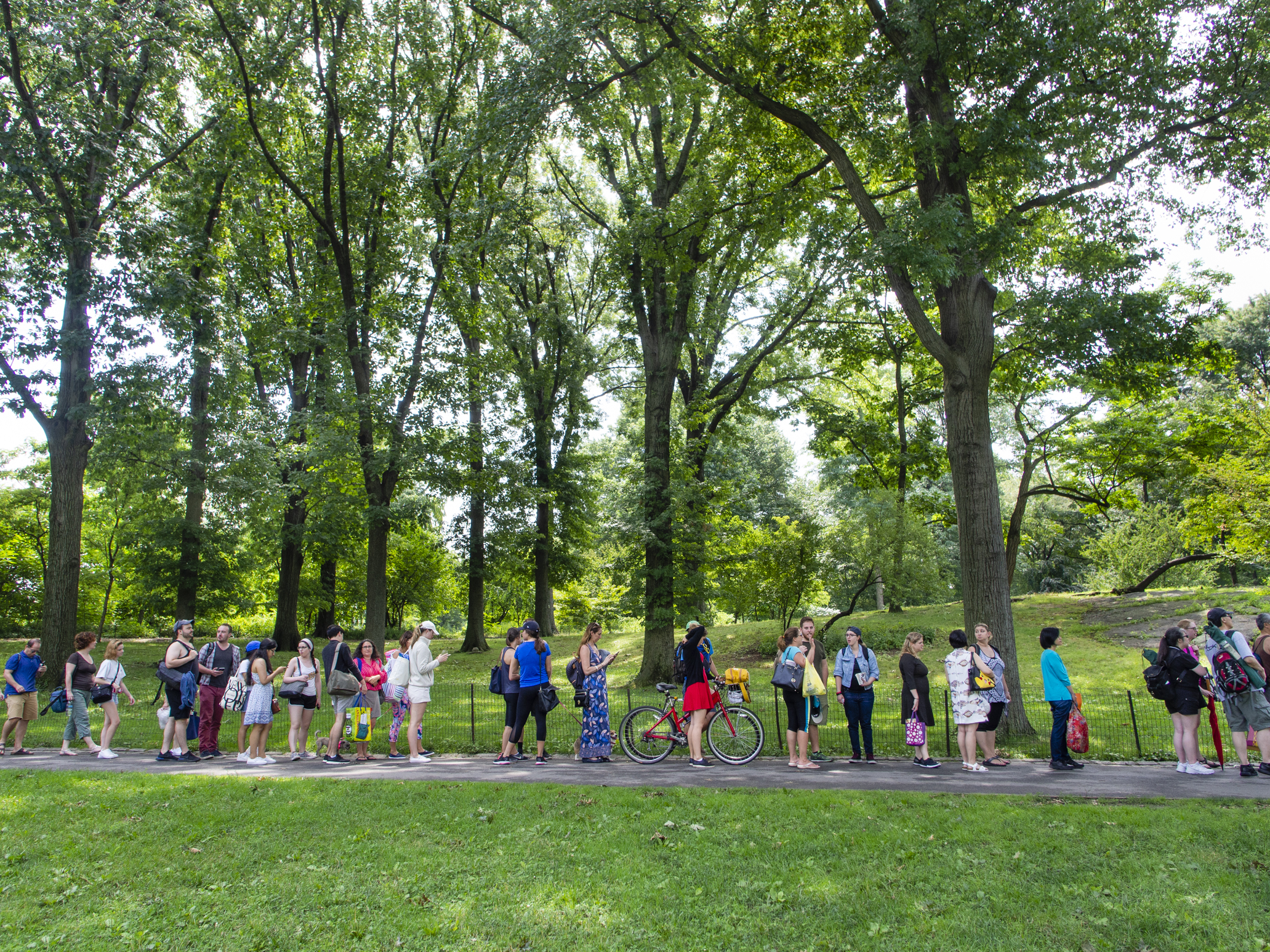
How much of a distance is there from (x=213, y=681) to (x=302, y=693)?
135 cm

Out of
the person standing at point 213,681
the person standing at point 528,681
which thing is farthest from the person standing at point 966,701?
the person standing at point 213,681

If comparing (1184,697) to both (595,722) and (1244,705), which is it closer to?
(1244,705)

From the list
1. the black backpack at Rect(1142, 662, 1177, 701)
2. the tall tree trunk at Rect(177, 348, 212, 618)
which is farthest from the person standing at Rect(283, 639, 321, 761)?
the tall tree trunk at Rect(177, 348, 212, 618)

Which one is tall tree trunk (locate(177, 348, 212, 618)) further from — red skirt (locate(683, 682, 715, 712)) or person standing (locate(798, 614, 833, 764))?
person standing (locate(798, 614, 833, 764))

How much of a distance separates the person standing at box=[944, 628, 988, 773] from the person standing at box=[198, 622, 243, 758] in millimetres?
9631

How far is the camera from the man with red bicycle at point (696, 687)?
9.51m

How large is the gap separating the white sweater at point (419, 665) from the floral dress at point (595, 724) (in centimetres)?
220

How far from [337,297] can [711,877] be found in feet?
63.0

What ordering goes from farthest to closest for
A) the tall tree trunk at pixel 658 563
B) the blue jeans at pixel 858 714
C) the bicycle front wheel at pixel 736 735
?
the tall tree trunk at pixel 658 563
the blue jeans at pixel 858 714
the bicycle front wheel at pixel 736 735

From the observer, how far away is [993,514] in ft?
38.1

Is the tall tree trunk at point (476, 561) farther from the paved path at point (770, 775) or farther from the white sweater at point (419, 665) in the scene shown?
the paved path at point (770, 775)

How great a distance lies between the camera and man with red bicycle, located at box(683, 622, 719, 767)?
951 centimetres

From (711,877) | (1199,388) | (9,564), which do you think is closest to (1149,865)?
(711,877)

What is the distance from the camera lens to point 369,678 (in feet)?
36.9
